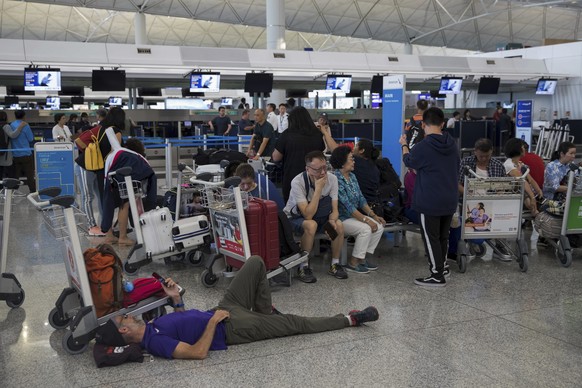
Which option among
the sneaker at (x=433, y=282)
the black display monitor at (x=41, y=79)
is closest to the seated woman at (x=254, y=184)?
the sneaker at (x=433, y=282)

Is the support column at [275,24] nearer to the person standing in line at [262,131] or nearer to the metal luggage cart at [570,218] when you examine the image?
the person standing in line at [262,131]

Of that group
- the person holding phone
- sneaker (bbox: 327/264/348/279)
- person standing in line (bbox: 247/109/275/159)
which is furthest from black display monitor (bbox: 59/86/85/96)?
sneaker (bbox: 327/264/348/279)

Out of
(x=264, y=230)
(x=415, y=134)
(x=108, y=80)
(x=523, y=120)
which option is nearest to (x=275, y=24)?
(x=108, y=80)

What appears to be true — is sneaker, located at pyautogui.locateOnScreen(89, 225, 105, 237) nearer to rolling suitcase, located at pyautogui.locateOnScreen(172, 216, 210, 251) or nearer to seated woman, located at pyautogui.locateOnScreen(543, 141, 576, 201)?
rolling suitcase, located at pyautogui.locateOnScreen(172, 216, 210, 251)

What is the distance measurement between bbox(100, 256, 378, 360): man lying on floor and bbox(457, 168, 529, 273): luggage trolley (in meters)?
2.18

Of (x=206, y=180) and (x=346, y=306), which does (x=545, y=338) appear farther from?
(x=206, y=180)

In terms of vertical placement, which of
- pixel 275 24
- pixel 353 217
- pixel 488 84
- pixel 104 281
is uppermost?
pixel 275 24

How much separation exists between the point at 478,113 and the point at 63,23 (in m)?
27.5

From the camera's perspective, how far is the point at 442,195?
5.48m

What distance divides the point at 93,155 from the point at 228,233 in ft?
10.2

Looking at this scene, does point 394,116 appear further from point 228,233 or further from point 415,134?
point 228,233

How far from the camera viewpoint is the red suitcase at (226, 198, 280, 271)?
203 inches

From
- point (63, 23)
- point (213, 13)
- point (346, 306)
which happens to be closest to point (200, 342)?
point (346, 306)

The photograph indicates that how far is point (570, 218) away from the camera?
6410mm
